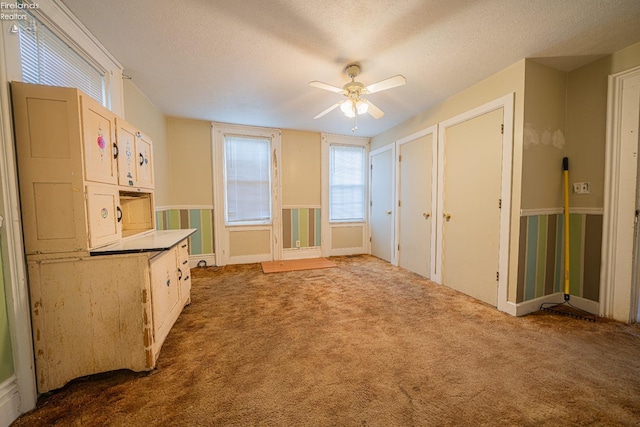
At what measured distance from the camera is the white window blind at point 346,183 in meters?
4.82

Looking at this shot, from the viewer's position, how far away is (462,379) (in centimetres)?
148

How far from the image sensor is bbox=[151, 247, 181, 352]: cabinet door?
1.63 m

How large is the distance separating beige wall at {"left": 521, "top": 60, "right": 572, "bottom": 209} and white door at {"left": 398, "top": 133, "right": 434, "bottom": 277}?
1.12m

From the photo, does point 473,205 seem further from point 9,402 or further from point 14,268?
point 9,402

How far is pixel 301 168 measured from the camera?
4555 mm

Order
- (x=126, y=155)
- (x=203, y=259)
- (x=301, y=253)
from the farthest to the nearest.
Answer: (x=301, y=253) → (x=203, y=259) → (x=126, y=155)

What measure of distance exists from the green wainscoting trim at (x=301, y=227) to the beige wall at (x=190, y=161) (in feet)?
4.58

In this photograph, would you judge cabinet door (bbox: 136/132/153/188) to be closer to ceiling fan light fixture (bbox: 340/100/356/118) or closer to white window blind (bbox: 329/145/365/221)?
ceiling fan light fixture (bbox: 340/100/356/118)

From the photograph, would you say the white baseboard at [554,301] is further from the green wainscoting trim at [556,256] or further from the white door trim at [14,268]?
the white door trim at [14,268]

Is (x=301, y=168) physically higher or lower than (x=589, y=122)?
lower

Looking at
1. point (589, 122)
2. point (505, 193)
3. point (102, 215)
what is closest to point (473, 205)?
point (505, 193)

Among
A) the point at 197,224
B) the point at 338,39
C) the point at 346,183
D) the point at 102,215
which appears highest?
the point at 338,39

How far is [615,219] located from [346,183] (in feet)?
11.7

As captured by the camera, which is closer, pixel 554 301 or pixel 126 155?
pixel 126 155
